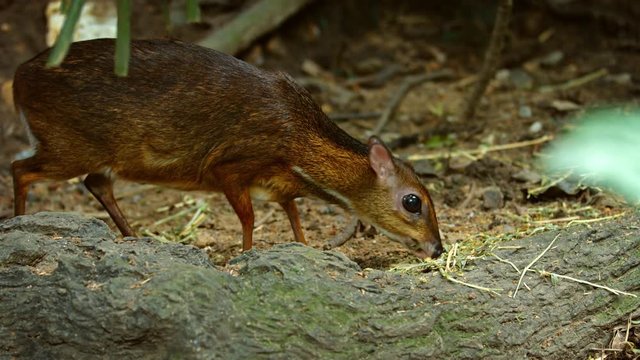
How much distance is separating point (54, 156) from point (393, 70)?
4.51 m

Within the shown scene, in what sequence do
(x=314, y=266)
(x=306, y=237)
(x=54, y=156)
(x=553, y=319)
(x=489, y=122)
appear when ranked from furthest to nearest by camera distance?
(x=489, y=122), (x=306, y=237), (x=54, y=156), (x=553, y=319), (x=314, y=266)

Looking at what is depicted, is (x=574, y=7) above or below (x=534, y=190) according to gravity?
above

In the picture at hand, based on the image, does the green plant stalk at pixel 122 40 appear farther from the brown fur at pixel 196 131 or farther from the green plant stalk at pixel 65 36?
the brown fur at pixel 196 131

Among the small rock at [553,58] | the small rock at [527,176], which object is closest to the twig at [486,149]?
the small rock at [527,176]

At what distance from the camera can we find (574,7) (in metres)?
9.45

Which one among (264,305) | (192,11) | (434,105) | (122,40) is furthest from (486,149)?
(122,40)

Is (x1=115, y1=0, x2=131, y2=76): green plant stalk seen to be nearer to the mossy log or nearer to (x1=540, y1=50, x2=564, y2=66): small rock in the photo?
the mossy log

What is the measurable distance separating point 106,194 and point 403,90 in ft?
11.7

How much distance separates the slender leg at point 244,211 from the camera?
5602mm

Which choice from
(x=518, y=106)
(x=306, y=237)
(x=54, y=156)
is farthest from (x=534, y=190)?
(x=54, y=156)

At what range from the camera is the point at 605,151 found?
659 cm

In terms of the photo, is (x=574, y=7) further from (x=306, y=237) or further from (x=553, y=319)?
(x=553, y=319)

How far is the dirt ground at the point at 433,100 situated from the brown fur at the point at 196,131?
438 millimetres

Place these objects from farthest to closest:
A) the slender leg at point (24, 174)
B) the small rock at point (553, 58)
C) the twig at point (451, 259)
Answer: the small rock at point (553, 58) < the slender leg at point (24, 174) < the twig at point (451, 259)
